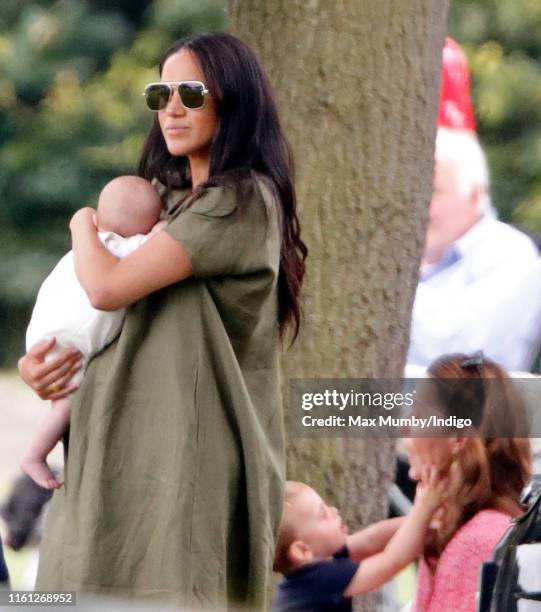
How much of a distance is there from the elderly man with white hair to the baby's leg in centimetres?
105

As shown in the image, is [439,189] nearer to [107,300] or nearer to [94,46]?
[94,46]

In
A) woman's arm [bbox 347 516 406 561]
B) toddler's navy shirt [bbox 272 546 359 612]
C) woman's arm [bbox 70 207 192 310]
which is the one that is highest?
woman's arm [bbox 70 207 192 310]

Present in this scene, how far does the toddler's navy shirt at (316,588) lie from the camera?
2.64 metres

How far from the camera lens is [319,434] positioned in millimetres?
2953

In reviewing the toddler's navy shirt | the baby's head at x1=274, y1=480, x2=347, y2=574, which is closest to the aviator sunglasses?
the baby's head at x1=274, y1=480, x2=347, y2=574

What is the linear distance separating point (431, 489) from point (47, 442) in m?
0.95

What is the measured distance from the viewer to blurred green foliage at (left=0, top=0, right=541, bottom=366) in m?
2.87

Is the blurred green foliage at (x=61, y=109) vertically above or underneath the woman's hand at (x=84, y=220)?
above

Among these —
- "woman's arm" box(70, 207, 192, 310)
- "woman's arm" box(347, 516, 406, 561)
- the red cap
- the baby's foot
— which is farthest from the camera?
the red cap

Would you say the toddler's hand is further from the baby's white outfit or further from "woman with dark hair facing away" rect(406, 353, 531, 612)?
the baby's white outfit

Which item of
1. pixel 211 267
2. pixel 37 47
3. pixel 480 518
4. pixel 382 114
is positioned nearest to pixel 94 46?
pixel 37 47

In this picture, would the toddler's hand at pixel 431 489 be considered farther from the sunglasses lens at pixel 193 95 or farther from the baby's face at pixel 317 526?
the sunglasses lens at pixel 193 95

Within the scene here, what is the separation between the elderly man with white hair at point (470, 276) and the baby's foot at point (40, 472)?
3.44ft

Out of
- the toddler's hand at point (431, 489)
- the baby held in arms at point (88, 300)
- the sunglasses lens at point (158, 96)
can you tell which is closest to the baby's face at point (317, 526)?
the toddler's hand at point (431, 489)
